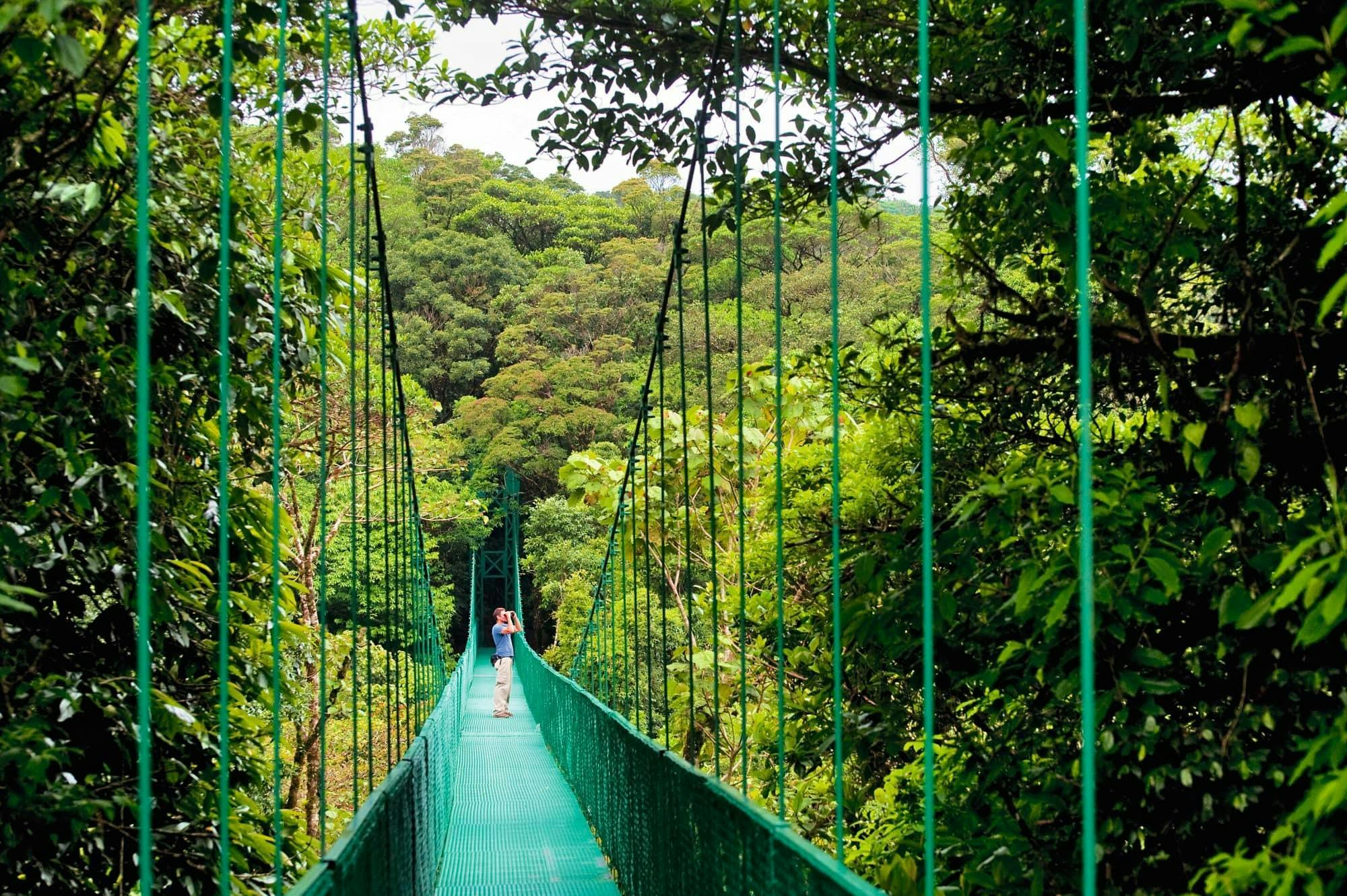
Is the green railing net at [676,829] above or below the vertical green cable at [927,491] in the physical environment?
below

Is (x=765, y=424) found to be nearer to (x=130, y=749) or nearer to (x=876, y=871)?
(x=876, y=871)

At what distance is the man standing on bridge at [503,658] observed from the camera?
10.3m

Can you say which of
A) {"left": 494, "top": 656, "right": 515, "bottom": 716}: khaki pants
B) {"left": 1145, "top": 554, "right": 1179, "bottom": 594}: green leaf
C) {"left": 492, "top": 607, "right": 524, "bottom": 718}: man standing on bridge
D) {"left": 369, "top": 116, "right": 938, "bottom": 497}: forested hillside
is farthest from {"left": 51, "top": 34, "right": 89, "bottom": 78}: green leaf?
{"left": 369, "top": 116, "right": 938, "bottom": 497}: forested hillside

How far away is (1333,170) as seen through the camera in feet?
7.20

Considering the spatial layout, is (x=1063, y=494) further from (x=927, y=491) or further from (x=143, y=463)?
(x=143, y=463)

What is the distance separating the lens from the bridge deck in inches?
150

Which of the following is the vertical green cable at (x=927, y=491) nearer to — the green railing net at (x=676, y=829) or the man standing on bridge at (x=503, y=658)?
the green railing net at (x=676, y=829)

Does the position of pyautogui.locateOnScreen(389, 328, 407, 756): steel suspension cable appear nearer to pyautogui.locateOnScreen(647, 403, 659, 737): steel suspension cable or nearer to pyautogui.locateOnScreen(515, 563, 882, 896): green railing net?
pyautogui.locateOnScreen(515, 563, 882, 896): green railing net

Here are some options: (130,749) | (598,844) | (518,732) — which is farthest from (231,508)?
(518,732)

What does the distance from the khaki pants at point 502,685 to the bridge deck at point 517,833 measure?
87.2 inches

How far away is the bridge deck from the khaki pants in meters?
2.21

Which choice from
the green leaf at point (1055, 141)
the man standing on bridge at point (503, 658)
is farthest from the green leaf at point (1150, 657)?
the man standing on bridge at point (503, 658)

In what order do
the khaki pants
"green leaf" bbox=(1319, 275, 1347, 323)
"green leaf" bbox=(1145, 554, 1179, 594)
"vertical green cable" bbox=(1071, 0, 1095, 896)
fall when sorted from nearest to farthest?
"vertical green cable" bbox=(1071, 0, 1095, 896)
"green leaf" bbox=(1319, 275, 1347, 323)
"green leaf" bbox=(1145, 554, 1179, 594)
the khaki pants

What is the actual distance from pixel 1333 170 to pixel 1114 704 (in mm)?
1066
